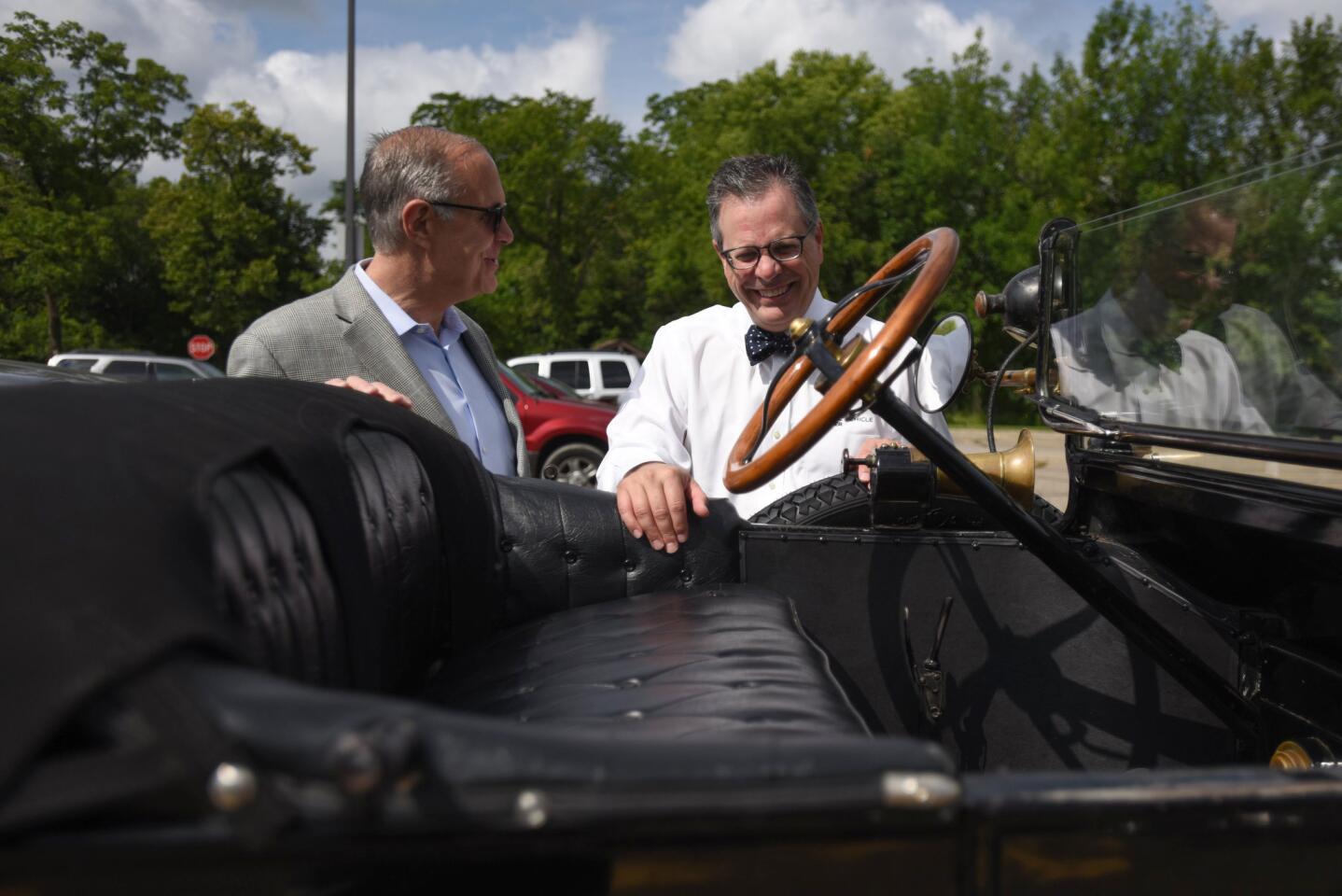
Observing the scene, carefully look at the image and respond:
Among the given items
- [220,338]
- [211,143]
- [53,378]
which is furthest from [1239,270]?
[220,338]

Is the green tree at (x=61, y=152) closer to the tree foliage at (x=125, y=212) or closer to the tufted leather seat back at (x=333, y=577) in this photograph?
the tree foliage at (x=125, y=212)

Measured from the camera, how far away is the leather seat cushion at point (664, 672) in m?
1.66

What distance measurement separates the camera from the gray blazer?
3.03 metres

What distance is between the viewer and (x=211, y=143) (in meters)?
32.2

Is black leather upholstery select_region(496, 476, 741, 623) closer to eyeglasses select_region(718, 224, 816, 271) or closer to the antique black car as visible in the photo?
the antique black car

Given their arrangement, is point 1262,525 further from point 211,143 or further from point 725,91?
point 211,143

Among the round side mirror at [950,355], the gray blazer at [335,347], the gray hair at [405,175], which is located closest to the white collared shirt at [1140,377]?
the round side mirror at [950,355]

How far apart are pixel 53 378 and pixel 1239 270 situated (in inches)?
154

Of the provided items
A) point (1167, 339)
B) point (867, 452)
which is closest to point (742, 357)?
point (867, 452)

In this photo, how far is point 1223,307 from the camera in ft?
6.28

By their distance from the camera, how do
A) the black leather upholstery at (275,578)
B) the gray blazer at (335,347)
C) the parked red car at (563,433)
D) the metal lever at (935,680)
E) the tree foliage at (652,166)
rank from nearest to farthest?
the black leather upholstery at (275,578) < the metal lever at (935,680) < the gray blazer at (335,347) < the parked red car at (563,433) < the tree foliage at (652,166)

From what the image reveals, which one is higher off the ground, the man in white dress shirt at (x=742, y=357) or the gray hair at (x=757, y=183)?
the gray hair at (x=757, y=183)

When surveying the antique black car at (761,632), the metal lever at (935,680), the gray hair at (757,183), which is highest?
the gray hair at (757,183)

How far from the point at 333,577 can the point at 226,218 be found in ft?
109
